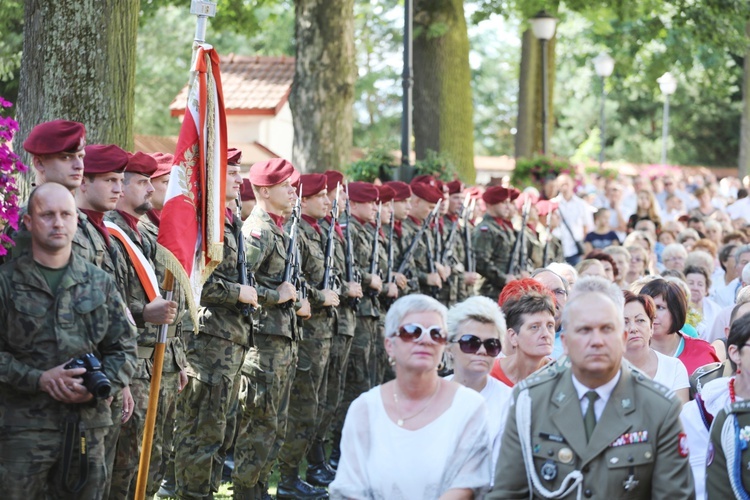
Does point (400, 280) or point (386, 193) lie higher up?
point (386, 193)

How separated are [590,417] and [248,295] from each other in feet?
12.7

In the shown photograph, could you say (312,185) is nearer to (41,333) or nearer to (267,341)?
(267,341)

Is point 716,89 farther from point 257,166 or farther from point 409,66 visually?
point 257,166

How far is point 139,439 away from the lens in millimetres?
6883

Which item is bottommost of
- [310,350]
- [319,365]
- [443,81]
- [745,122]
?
[319,365]

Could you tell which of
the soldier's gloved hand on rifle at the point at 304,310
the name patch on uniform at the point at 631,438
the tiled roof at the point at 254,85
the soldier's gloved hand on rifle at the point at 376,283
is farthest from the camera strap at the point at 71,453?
the tiled roof at the point at 254,85

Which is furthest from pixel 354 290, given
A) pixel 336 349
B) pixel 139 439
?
pixel 139 439

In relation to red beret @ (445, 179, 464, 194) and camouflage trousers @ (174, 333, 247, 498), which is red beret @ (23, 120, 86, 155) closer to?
camouflage trousers @ (174, 333, 247, 498)

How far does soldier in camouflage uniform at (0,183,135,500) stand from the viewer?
18.8ft

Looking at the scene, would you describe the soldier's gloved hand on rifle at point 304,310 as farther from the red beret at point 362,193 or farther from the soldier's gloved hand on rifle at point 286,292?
the red beret at point 362,193

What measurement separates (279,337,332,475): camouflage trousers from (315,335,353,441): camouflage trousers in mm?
487

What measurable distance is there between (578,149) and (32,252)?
6060 centimetres

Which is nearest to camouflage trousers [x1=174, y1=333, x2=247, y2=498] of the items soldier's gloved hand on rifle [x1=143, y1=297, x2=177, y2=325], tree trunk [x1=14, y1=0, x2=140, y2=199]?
soldier's gloved hand on rifle [x1=143, y1=297, x2=177, y2=325]

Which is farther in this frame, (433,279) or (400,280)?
(433,279)
